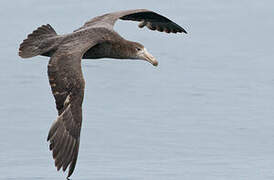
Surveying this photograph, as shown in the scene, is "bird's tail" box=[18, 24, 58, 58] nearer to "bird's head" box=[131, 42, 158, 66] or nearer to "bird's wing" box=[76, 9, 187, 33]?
"bird's head" box=[131, 42, 158, 66]

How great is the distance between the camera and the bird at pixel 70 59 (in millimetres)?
14000

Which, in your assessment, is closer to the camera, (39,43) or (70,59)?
(70,59)

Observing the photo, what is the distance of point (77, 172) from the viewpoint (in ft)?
51.4

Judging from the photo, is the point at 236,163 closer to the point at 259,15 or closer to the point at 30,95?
the point at 30,95

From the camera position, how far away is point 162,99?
18.2 metres

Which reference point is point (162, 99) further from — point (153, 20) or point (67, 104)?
point (67, 104)

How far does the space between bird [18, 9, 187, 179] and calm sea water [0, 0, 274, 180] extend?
1418 mm

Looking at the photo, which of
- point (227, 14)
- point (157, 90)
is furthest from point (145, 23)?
point (227, 14)

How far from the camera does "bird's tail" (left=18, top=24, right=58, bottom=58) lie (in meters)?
15.0

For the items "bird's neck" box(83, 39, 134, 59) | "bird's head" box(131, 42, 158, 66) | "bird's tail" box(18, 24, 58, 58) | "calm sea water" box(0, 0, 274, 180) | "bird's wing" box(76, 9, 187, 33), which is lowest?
"calm sea water" box(0, 0, 274, 180)

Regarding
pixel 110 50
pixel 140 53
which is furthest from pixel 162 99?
pixel 110 50

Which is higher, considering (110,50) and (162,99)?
(110,50)

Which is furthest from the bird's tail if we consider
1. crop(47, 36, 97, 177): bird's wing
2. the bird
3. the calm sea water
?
the calm sea water

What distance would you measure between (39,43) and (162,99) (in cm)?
342
